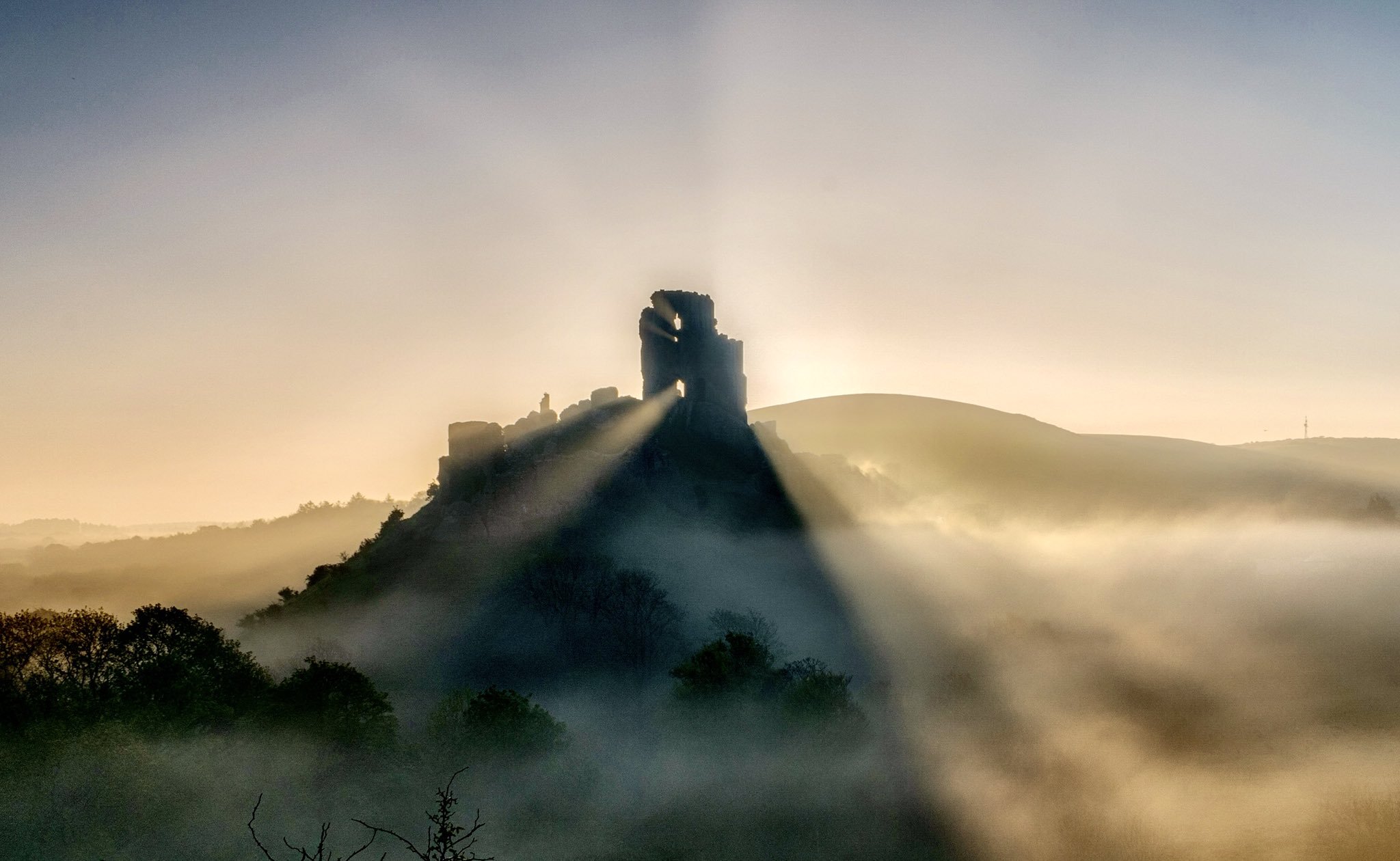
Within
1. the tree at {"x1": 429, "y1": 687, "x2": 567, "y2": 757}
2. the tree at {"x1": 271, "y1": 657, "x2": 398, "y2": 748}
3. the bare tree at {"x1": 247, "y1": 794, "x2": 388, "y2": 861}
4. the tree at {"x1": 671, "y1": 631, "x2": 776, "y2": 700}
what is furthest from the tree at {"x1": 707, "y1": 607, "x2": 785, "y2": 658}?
the bare tree at {"x1": 247, "y1": 794, "x2": 388, "y2": 861}

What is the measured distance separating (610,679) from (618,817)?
1024 inches

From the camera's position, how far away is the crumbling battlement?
128m

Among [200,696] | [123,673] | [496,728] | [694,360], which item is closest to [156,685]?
[200,696]

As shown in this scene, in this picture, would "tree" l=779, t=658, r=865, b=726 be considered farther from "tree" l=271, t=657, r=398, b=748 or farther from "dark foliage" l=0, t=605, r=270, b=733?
"dark foliage" l=0, t=605, r=270, b=733

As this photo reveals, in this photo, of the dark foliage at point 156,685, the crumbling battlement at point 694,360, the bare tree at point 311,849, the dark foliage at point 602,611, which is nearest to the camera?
the bare tree at point 311,849

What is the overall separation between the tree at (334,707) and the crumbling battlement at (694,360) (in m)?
76.6

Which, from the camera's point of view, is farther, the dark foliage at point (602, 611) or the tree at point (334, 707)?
the dark foliage at point (602, 611)

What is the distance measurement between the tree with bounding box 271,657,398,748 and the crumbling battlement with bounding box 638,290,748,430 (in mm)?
76636

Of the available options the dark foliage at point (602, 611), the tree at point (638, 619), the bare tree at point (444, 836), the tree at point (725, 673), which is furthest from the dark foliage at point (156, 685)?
the tree at point (638, 619)

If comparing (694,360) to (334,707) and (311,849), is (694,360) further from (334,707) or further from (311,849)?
(311,849)

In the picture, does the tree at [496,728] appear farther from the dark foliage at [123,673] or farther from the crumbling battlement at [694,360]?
the crumbling battlement at [694,360]

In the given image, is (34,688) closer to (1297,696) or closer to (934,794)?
(934,794)

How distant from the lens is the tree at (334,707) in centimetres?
5097

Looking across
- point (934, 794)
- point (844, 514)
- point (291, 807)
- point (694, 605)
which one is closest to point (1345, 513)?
point (844, 514)
